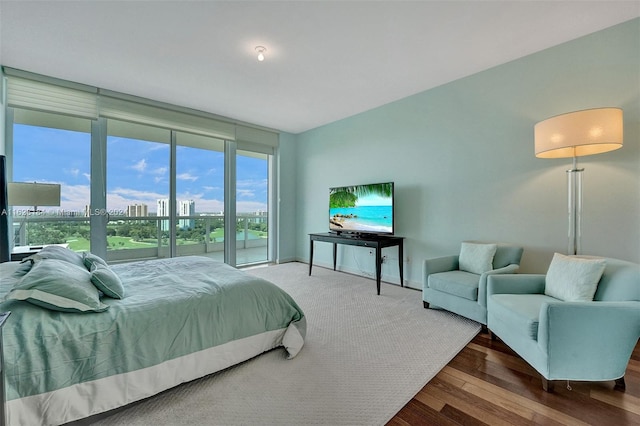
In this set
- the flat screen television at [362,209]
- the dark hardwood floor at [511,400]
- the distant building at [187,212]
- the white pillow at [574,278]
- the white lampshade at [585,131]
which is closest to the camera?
the dark hardwood floor at [511,400]

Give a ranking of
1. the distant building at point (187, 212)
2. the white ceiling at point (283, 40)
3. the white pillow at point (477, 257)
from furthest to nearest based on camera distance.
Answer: the distant building at point (187, 212), the white pillow at point (477, 257), the white ceiling at point (283, 40)

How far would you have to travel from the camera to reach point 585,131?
2.05m

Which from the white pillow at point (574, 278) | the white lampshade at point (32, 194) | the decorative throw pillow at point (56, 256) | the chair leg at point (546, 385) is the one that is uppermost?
the white lampshade at point (32, 194)

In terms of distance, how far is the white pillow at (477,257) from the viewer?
2723 mm

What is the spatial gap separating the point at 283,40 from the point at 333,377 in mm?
2776

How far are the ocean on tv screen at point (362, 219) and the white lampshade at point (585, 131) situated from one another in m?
1.80

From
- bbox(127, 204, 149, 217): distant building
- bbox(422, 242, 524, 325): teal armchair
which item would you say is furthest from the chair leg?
bbox(127, 204, 149, 217): distant building

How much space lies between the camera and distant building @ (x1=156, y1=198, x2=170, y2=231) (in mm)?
4145

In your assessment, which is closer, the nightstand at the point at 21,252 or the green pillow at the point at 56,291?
the green pillow at the point at 56,291

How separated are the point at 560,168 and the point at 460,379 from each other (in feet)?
7.39

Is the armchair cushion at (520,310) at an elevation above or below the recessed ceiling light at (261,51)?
below

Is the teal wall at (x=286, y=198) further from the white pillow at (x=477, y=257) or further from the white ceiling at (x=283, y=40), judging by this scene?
the white pillow at (x=477, y=257)

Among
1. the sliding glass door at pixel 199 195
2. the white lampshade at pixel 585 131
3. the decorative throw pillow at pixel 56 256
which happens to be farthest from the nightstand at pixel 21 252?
the white lampshade at pixel 585 131

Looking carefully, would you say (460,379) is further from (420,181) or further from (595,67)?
(595,67)
